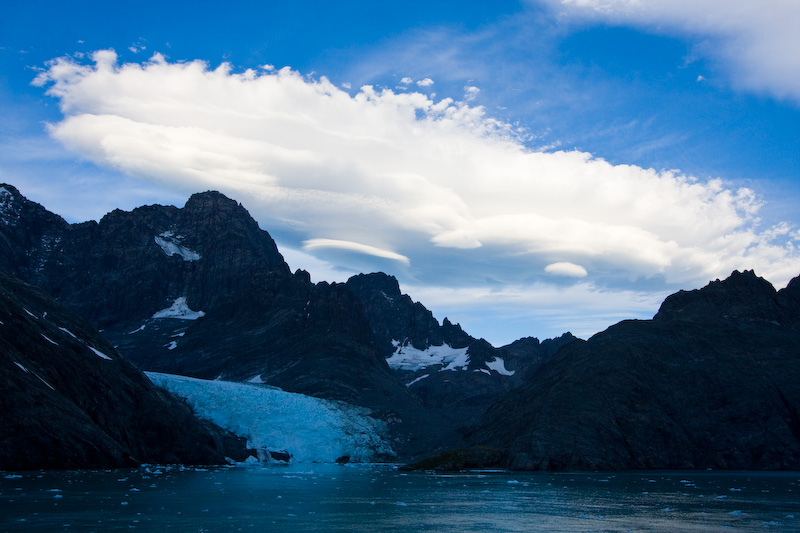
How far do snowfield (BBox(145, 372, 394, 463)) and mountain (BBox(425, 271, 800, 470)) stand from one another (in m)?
28.1

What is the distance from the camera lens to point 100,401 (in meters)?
79.2

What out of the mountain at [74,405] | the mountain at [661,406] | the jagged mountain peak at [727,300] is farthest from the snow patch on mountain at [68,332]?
the jagged mountain peak at [727,300]

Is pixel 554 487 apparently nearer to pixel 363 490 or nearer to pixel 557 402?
pixel 363 490

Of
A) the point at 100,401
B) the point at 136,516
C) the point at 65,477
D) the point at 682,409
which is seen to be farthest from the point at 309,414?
the point at 136,516

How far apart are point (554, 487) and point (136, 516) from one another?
34456 mm

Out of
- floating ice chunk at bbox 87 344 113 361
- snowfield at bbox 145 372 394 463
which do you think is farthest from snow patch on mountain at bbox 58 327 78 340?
snowfield at bbox 145 372 394 463

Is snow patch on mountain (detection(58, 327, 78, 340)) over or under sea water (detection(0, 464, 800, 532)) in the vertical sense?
over

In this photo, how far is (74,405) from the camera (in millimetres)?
69750

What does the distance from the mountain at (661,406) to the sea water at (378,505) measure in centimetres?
2699

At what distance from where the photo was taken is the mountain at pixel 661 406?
8525 centimetres

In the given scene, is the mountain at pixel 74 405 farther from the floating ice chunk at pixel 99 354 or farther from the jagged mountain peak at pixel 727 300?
the jagged mountain peak at pixel 727 300

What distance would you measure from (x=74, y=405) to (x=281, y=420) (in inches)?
2214

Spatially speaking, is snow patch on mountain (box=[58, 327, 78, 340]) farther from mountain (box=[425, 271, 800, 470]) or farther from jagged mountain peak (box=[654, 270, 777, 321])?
jagged mountain peak (box=[654, 270, 777, 321])

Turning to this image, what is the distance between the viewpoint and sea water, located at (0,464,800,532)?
3044 cm
